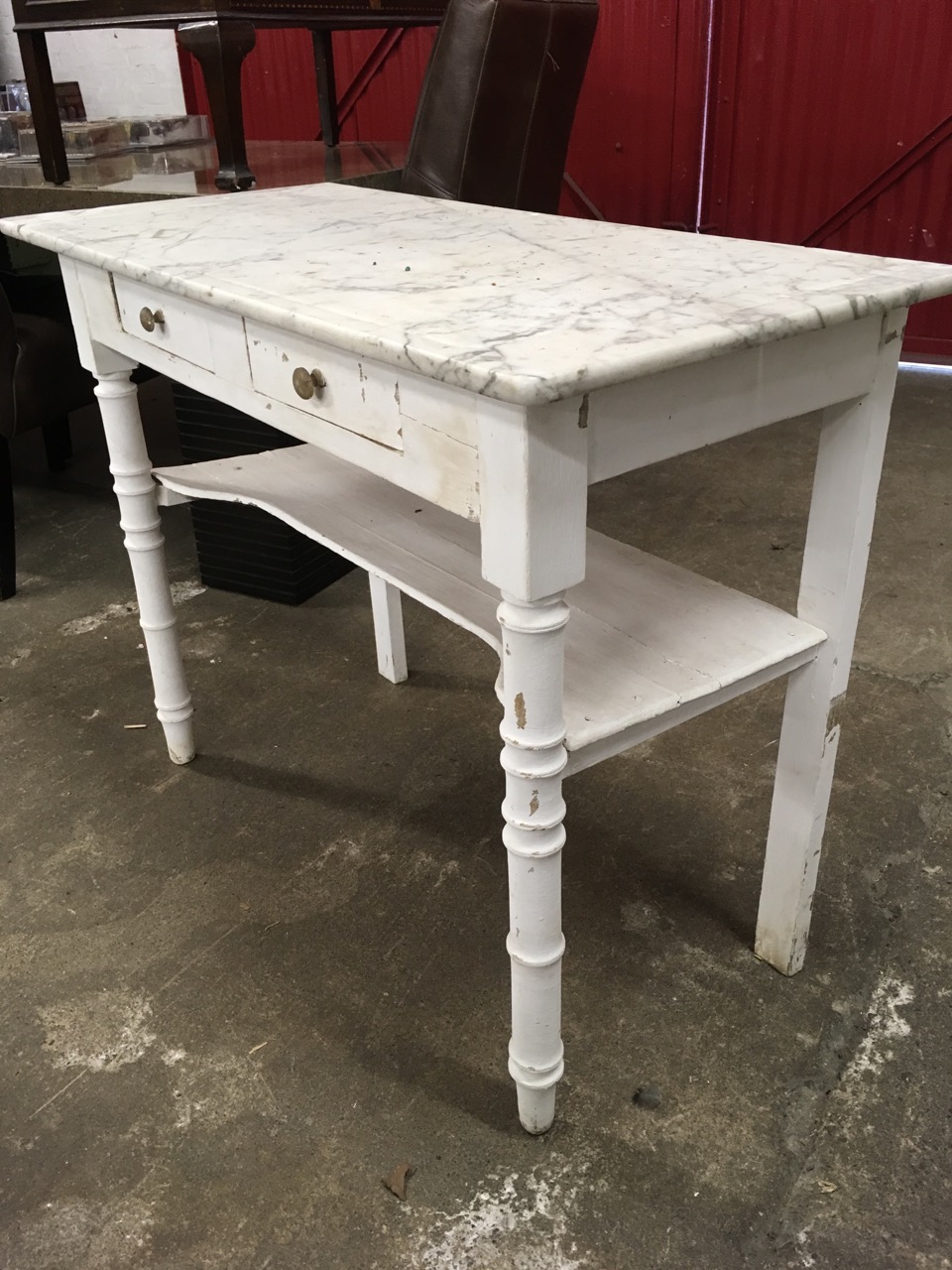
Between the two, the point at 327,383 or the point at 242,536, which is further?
the point at 242,536

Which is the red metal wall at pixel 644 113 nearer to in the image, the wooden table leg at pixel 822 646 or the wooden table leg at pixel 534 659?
the wooden table leg at pixel 822 646

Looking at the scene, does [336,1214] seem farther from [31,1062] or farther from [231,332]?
[231,332]

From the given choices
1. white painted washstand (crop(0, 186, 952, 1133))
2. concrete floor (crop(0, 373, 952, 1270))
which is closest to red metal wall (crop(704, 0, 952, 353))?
concrete floor (crop(0, 373, 952, 1270))

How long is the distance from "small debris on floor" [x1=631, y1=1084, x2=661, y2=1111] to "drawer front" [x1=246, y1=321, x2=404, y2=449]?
2.42 feet

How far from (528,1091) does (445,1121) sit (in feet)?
0.37

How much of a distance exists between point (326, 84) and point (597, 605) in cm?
269

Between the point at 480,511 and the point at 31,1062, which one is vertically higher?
the point at 480,511

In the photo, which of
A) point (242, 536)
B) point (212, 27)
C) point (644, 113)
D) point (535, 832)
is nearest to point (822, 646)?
point (535, 832)

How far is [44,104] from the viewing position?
90.7 inches

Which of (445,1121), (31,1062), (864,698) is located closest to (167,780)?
(31,1062)

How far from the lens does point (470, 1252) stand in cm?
97

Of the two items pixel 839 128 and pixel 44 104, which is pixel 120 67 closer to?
pixel 44 104

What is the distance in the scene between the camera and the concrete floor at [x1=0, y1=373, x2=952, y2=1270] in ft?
3.27

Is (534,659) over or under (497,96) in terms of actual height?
under
